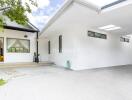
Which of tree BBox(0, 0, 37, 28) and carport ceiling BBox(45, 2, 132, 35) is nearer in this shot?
tree BBox(0, 0, 37, 28)

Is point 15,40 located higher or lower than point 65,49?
higher

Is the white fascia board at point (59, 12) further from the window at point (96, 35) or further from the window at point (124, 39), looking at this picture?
the window at point (124, 39)

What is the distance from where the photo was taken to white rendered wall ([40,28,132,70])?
8.91 m

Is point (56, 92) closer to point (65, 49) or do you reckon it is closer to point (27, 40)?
point (65, 49)

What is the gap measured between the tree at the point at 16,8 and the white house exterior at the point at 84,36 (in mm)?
2948

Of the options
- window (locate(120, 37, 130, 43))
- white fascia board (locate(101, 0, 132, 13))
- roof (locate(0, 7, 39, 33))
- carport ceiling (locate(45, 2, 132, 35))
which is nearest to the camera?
white fascia board (locate(101, 0, 132, 13))

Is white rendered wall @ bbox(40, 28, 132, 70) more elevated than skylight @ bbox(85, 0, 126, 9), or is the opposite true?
skylight @ bbox(85, 0, 126, 9)

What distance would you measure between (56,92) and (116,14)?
461 centimetres

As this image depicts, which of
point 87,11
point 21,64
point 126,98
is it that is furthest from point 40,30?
point 126,98

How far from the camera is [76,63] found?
876 cm

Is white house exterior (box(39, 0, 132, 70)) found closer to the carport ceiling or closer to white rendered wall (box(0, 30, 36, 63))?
the carport ceiling

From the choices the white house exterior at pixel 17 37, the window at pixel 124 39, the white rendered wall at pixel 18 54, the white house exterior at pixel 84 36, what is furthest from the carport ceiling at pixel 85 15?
the window at pixel 124 39

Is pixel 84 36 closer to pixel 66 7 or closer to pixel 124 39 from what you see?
pixel 66 7

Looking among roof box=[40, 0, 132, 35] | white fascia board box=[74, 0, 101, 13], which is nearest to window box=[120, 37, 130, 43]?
roof box=[40, 0, 132, 35]
